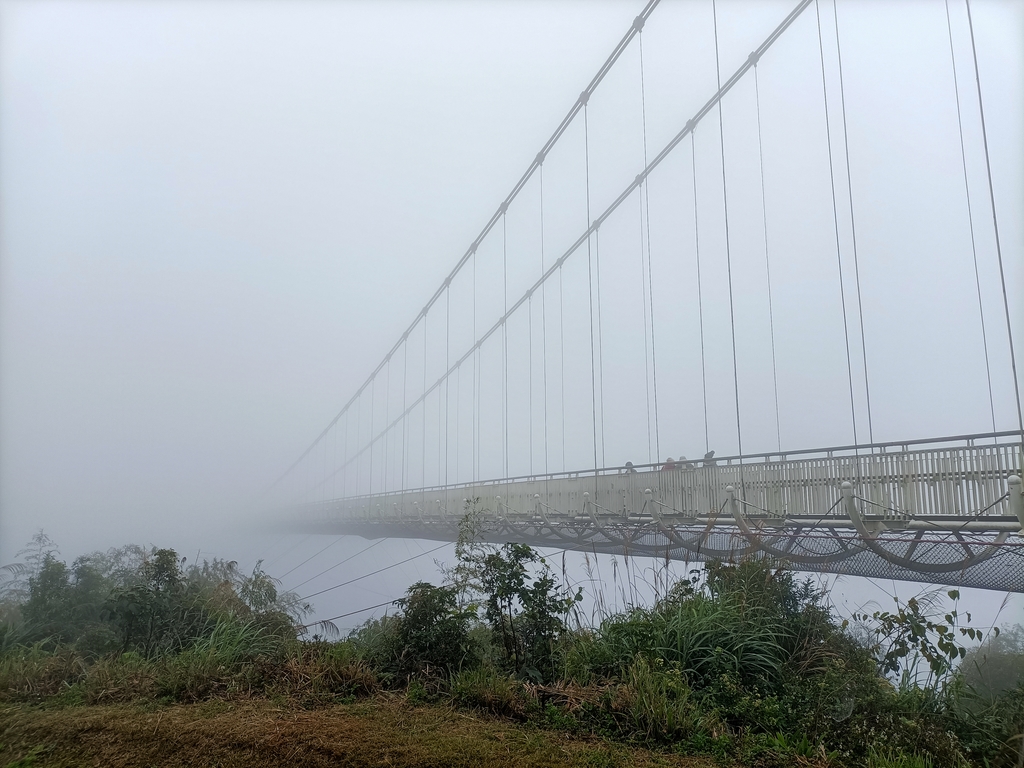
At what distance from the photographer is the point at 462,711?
412 centimetres

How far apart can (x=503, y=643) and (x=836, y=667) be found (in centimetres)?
207

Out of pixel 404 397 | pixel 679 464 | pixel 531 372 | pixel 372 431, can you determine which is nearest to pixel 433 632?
pixel 679 464

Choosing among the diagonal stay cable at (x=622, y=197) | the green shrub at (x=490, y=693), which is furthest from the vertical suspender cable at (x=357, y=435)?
the green shrub at (x=490, y=693)

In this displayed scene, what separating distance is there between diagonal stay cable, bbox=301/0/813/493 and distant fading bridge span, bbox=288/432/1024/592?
6191 millimetres

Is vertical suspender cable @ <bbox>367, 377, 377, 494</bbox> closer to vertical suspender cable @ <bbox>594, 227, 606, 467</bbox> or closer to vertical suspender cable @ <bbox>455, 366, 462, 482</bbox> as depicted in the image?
vertical suspender cable @ <bbox>455, 366, 462, 482</bbox>

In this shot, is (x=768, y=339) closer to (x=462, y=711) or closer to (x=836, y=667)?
(x=836, y=667)

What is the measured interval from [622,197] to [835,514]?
35.3 feet

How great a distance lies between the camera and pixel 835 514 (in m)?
6.79

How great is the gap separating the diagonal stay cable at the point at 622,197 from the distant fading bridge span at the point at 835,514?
6.19 meters

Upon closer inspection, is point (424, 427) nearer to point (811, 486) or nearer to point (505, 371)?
point (505, 371)

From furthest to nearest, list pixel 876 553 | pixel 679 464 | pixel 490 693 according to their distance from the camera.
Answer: pixel 679 464 < pixel 876 553 < pixel 490 693

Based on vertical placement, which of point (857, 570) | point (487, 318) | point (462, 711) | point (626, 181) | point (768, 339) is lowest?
point (462, 711)

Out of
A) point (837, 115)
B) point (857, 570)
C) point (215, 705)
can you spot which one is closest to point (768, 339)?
point (837, 115)

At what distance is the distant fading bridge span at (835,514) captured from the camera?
17.7 feet
